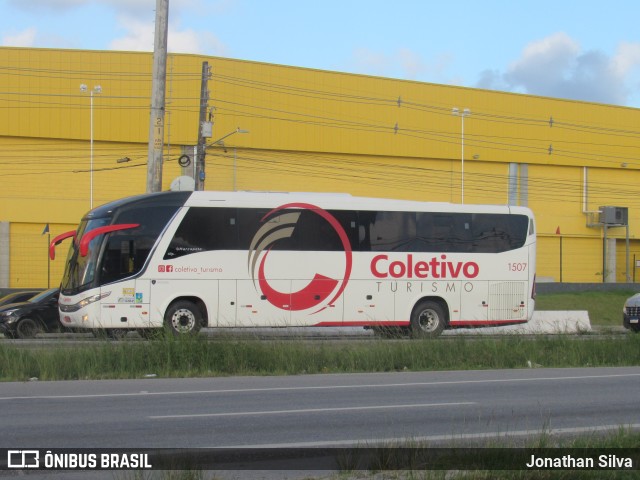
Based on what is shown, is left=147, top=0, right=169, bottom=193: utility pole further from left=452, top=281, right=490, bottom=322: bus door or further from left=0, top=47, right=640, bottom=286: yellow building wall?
left=0, top=47, right=640, bottom=286: yellow building wall

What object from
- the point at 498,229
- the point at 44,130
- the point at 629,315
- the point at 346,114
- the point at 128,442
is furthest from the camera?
the point at 346,114

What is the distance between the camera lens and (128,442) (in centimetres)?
920

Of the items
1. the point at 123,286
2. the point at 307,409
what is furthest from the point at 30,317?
the point at 307,409

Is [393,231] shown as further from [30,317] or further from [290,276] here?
[30,317]

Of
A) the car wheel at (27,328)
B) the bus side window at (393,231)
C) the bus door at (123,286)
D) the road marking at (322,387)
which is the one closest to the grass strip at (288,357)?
the road marking at (322,387)

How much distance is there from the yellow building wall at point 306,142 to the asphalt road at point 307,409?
30.3 metres

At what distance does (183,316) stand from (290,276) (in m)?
3.11

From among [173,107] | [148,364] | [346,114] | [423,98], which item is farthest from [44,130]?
[148,364]

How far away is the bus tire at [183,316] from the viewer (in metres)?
22.6

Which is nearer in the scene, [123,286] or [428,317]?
[123,286]

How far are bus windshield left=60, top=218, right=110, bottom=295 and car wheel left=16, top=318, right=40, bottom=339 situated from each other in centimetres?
215

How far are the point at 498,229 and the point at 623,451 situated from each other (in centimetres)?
1849

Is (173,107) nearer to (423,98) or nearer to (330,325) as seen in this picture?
(423,98)

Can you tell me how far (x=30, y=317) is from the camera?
2450 centimetres
